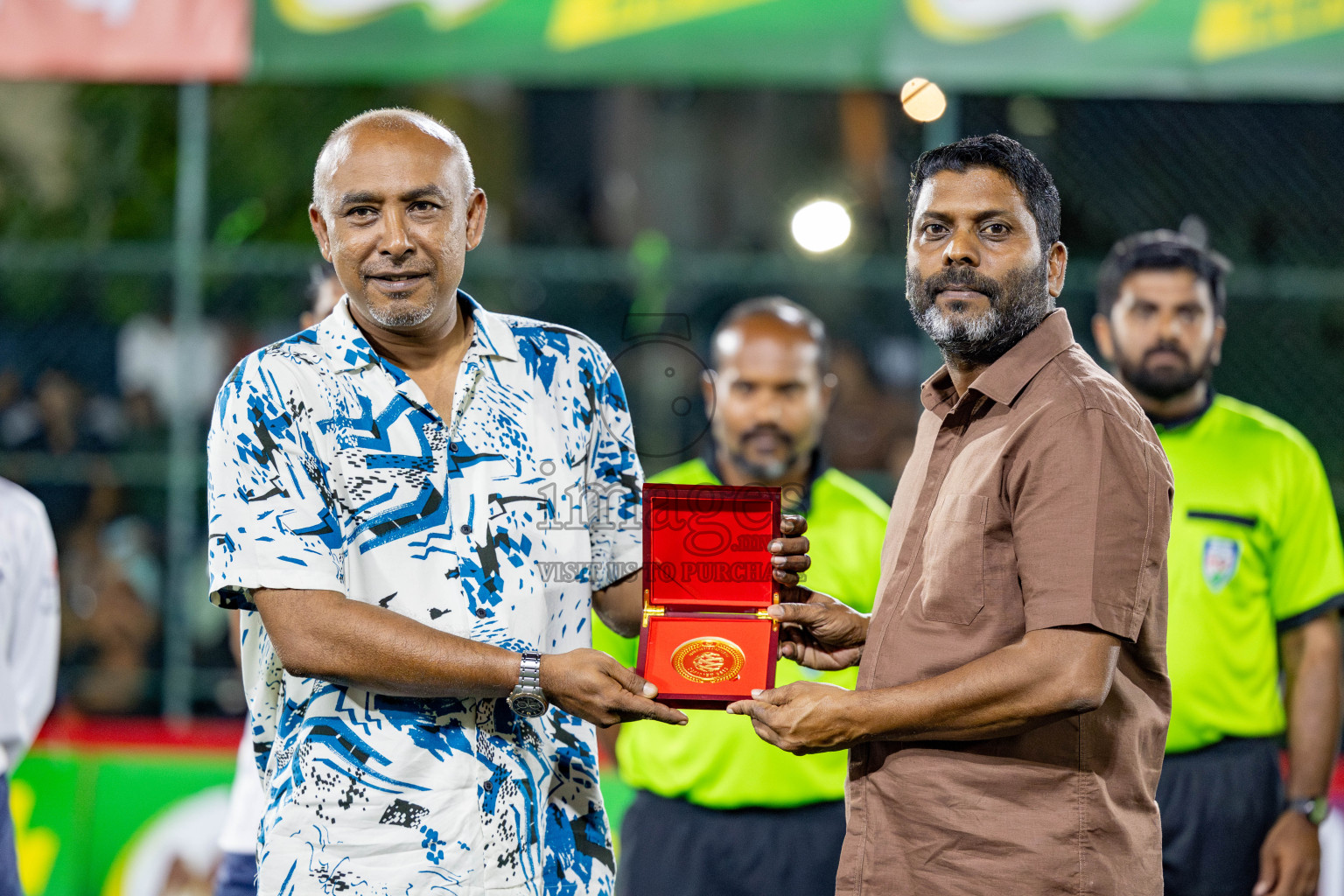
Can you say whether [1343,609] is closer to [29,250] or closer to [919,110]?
[919,110]

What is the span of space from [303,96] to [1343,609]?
8.99 meters

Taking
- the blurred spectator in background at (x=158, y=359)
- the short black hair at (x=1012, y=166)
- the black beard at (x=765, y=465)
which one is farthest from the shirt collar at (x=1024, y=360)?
the blurred spectator in background at (x=158, y=359)

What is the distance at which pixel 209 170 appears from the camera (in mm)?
10289

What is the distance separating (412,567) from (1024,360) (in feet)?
3.85

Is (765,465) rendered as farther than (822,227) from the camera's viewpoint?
No

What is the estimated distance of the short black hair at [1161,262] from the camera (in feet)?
12.6

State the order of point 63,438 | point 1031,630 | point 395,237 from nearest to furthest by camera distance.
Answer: point 1031,630, point 395,237, point 63,438

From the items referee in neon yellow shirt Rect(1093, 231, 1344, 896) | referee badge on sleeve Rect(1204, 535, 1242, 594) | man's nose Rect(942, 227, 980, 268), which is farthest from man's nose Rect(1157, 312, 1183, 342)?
man's nose Rect(942, 227, 980, 268)

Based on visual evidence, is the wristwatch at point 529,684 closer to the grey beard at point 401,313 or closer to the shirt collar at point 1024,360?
the grey beard at point 401,313

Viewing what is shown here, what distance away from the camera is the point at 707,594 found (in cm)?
252

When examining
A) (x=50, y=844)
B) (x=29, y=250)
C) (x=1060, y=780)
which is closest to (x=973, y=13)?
(x=1060, y=780)

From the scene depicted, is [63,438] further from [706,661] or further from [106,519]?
[706,661]

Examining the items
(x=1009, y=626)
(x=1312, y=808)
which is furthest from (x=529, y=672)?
(x=1312, y=808)

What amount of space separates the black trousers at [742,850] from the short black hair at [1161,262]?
1750mm
